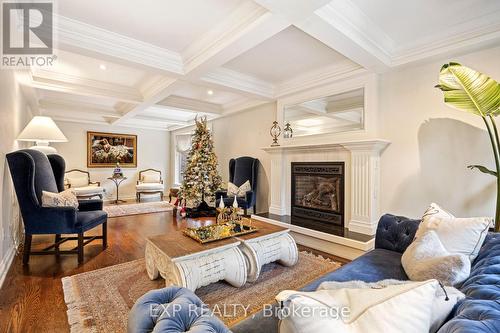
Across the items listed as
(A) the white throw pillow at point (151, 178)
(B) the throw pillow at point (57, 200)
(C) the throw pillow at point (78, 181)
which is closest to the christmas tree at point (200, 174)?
(B) the throw pillow at point (57, 200)

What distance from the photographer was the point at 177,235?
2.38 metres

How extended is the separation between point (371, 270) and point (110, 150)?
795cm


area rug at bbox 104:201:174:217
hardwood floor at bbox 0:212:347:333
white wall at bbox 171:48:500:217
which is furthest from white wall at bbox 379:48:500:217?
area rug at bbox 104:201:174:217

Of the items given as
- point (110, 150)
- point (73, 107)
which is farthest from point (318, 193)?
point (110, 150)

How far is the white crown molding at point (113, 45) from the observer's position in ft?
7.80

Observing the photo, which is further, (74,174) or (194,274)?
(74,174)

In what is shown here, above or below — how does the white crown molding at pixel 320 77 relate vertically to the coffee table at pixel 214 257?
above

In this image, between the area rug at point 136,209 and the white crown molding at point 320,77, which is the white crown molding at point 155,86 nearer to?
the white crown molding at point 320,77

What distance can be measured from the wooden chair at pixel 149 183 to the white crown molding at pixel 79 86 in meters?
3.41

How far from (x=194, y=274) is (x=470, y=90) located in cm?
271

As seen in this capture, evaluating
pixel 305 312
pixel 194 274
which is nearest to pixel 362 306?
pixel 305 312

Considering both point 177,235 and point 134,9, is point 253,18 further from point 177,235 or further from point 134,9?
point 177,235

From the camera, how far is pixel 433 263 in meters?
1.31

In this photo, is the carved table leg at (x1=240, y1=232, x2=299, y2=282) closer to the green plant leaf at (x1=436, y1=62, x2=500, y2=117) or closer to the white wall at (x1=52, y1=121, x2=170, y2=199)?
the green plant leaf at (x1=436, y1=62, x2=500, y2=117)
